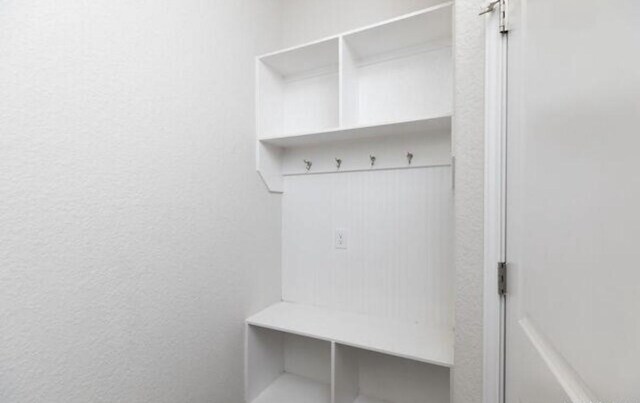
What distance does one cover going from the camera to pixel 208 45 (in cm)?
145

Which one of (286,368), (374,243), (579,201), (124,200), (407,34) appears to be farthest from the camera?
(286,368)

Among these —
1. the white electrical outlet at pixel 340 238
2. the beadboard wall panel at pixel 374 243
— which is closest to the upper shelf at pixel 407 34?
the beadboard wall panel at pixel 374 243

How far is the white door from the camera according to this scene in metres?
0.39

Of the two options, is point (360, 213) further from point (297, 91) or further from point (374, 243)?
point (297, 91)

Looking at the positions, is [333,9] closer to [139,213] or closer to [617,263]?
[139,213]

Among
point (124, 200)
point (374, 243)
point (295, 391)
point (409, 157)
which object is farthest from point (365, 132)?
point (295, 391)

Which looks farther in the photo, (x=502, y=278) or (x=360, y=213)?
(x=360, y=213)

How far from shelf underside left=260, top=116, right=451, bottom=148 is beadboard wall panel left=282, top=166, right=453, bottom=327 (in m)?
0.21

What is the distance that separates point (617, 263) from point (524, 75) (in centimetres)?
58

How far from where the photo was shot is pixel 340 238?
1.82 m

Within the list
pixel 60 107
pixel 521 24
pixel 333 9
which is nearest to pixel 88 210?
pixel 60 107

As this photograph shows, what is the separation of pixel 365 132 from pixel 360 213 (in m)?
0.47

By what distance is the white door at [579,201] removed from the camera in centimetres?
39

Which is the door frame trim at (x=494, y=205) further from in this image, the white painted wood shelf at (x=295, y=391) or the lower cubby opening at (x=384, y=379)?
the white painted wood shelf at (x=295, y=391)
